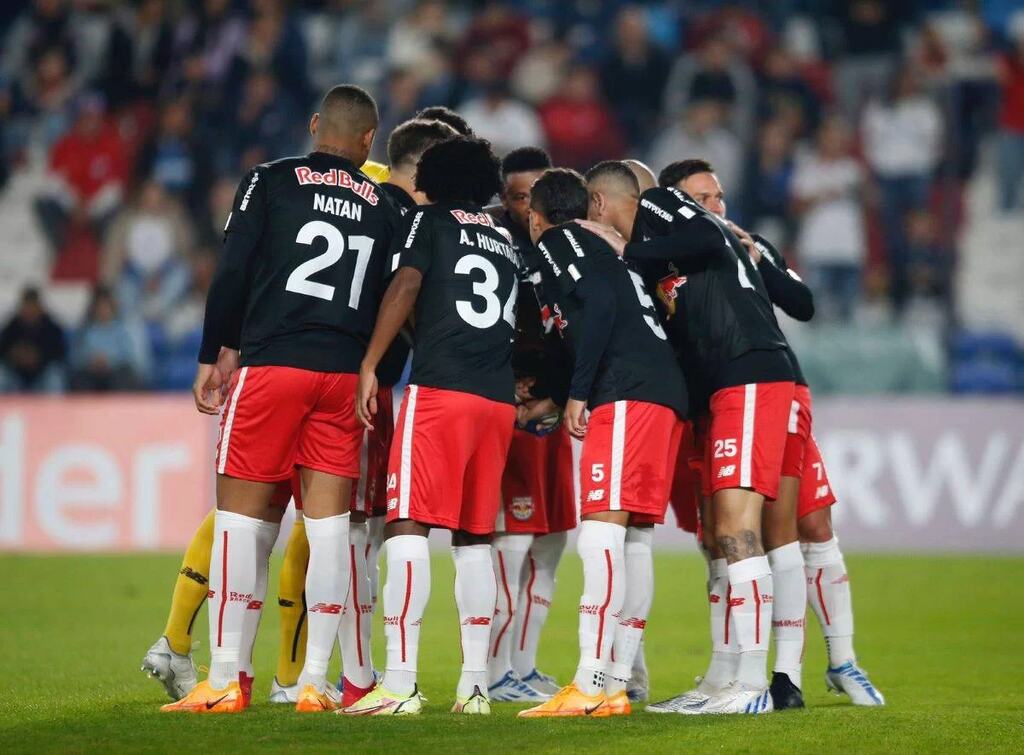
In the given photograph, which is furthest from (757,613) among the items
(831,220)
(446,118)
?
(831,220)

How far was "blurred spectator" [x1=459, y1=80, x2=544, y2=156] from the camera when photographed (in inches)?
666

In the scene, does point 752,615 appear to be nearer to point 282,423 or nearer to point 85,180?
point 282,423

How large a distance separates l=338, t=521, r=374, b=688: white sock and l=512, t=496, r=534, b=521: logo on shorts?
0.80m

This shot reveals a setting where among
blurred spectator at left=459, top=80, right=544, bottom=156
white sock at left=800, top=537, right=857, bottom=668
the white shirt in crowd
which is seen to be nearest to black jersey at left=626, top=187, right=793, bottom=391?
white sock at left=800, top=537, right=857, bottom=668

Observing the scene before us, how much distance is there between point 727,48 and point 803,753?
13191 millimetres

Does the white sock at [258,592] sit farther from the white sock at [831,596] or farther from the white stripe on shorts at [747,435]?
the white sock at [831,596]

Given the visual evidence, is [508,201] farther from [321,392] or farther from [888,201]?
[888,201]

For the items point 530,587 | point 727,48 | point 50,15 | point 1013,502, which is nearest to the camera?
point 530,587

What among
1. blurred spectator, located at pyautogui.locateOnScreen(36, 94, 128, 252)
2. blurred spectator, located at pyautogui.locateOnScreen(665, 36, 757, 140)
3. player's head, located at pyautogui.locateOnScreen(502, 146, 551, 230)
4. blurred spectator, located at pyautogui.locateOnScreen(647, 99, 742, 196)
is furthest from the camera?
blurred spectator, located at pyautogui.locateOnScreen(36, 94, 128, 252)

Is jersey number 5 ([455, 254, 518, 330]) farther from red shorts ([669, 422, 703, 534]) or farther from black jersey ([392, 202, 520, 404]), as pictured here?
red shorts ([669, 422, 703, 534])

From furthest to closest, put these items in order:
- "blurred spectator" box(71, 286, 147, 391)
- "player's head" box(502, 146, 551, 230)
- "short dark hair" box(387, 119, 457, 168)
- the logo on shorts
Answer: "blurred spectator" box(71, 286, 147, 391), "player's head" box(502, 146, 551, 230), the logo on shorts, "short dark hair" box(387, 119, 457, 168)

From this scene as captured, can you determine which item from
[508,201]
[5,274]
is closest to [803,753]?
[508,201]

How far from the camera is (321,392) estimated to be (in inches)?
238

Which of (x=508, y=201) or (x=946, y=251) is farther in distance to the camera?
(x=946, y=251)
